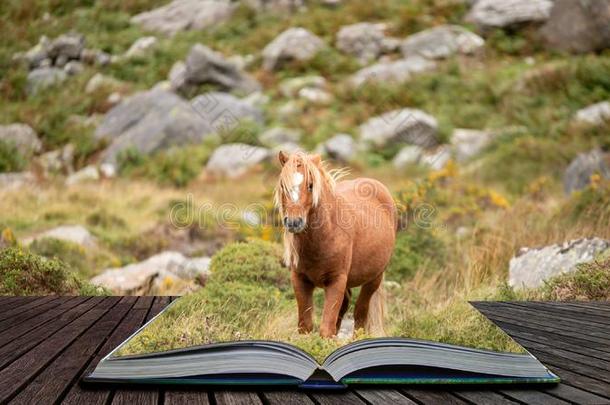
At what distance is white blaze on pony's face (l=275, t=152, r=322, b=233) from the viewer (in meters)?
2.76

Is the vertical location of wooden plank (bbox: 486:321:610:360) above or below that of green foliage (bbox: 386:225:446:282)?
above

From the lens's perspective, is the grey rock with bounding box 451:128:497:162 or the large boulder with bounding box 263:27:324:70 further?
the large boulder with bounding box 263:27:324:70

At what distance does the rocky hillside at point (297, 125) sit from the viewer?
21.2ft

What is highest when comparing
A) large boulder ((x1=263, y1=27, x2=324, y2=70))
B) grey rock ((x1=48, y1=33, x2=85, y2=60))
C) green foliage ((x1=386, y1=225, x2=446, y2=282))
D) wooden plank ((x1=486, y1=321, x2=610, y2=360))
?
wooden plank ((x1=486, y1=321, x2=610, y2=360))

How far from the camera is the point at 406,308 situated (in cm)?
447

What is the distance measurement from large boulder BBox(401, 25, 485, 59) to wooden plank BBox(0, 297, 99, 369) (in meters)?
11.9

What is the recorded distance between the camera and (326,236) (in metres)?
Result: 3.04

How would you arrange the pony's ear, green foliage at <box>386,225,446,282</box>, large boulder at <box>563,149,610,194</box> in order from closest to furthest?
the pony's ear → green foliage at <box>386,225,446,282</box> → large boulder at <box>563,149,610,194</box>

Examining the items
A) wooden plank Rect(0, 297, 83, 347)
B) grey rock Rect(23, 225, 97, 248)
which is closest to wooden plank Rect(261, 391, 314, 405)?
wooden plank Rect(0, 297, 83, 347)

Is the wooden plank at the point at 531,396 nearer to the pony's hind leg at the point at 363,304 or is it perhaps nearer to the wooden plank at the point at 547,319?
the wooden plank at the point at 547,319

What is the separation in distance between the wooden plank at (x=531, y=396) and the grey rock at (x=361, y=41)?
Answer: 13038 millimetres

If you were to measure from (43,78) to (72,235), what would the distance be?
16.3 ft

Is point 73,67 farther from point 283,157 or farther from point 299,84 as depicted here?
point 283,157

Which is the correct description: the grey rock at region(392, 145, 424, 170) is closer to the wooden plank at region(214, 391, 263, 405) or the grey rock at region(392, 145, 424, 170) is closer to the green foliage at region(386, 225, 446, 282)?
the green foliage at region(386, 225, 446, 282)
